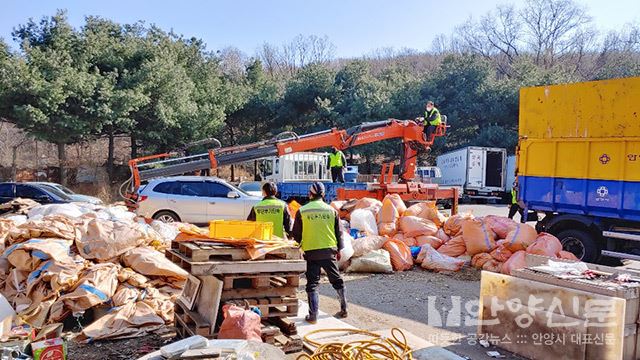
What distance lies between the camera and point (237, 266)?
4.98 meters

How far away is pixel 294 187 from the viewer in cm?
1814

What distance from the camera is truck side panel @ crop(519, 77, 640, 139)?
8398mm

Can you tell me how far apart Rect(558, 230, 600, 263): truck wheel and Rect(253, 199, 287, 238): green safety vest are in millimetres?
5533

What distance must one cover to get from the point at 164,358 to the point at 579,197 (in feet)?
25.7

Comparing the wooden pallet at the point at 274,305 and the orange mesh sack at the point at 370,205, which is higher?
the orange mesh sack at the point at 370,205

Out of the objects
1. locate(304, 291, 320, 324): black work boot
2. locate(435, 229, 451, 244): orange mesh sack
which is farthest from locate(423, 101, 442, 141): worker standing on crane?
locate(304, 291, 320, 324): black work boot

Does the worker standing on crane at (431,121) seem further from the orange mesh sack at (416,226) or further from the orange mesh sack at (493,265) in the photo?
the orange mesh sack at (493,265)

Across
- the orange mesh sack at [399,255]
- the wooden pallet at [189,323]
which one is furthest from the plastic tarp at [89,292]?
the orange mesh sack at [399,255]

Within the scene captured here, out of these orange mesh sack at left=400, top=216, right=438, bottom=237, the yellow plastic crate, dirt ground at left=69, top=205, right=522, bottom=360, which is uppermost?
the yellow plastic crate

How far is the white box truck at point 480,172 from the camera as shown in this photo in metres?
25.4

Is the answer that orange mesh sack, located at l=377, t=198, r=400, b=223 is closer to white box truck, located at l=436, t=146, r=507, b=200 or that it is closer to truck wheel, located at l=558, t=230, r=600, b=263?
truck wheel, located at l=558, t=230, r=600, b=263

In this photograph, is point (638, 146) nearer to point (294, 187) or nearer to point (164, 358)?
point (164, 358)

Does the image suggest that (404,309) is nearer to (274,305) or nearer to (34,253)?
(274,305)

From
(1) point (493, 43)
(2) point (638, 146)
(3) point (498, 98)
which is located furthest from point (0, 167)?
(1) point (493, 43)
